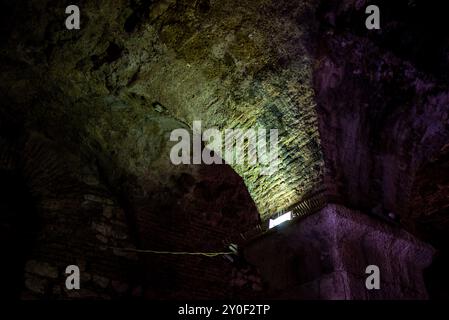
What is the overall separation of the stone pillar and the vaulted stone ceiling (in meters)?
0.20

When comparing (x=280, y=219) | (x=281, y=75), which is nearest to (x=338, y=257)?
(x=280, y=219)

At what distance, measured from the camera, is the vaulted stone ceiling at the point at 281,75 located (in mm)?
3209

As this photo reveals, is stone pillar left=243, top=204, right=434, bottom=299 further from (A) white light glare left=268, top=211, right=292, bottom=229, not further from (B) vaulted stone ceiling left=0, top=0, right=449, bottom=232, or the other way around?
(B) vaulted stone ceiling left=0, top=0, right=449, bottom=232

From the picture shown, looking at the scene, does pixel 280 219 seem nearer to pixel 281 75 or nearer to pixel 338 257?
pixel 338 257

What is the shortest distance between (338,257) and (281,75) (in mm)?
1428

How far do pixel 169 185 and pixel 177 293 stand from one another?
4.05ft

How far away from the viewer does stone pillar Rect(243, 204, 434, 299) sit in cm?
264

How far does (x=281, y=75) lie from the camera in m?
3.33

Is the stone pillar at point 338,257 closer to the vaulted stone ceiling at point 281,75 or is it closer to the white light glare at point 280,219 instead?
the white light glare at point 280,219

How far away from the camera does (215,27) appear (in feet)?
11.3

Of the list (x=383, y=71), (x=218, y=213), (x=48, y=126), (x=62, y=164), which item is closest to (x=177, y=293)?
(x=218, y=213)

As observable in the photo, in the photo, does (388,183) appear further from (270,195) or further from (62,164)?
(62,164)

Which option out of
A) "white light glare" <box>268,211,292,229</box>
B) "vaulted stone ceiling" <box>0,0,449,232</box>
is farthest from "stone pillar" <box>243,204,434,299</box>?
"vaulted stone ceiling" <box>0,0,449,232</box>

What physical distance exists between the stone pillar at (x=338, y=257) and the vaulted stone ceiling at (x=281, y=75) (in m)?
0.20
